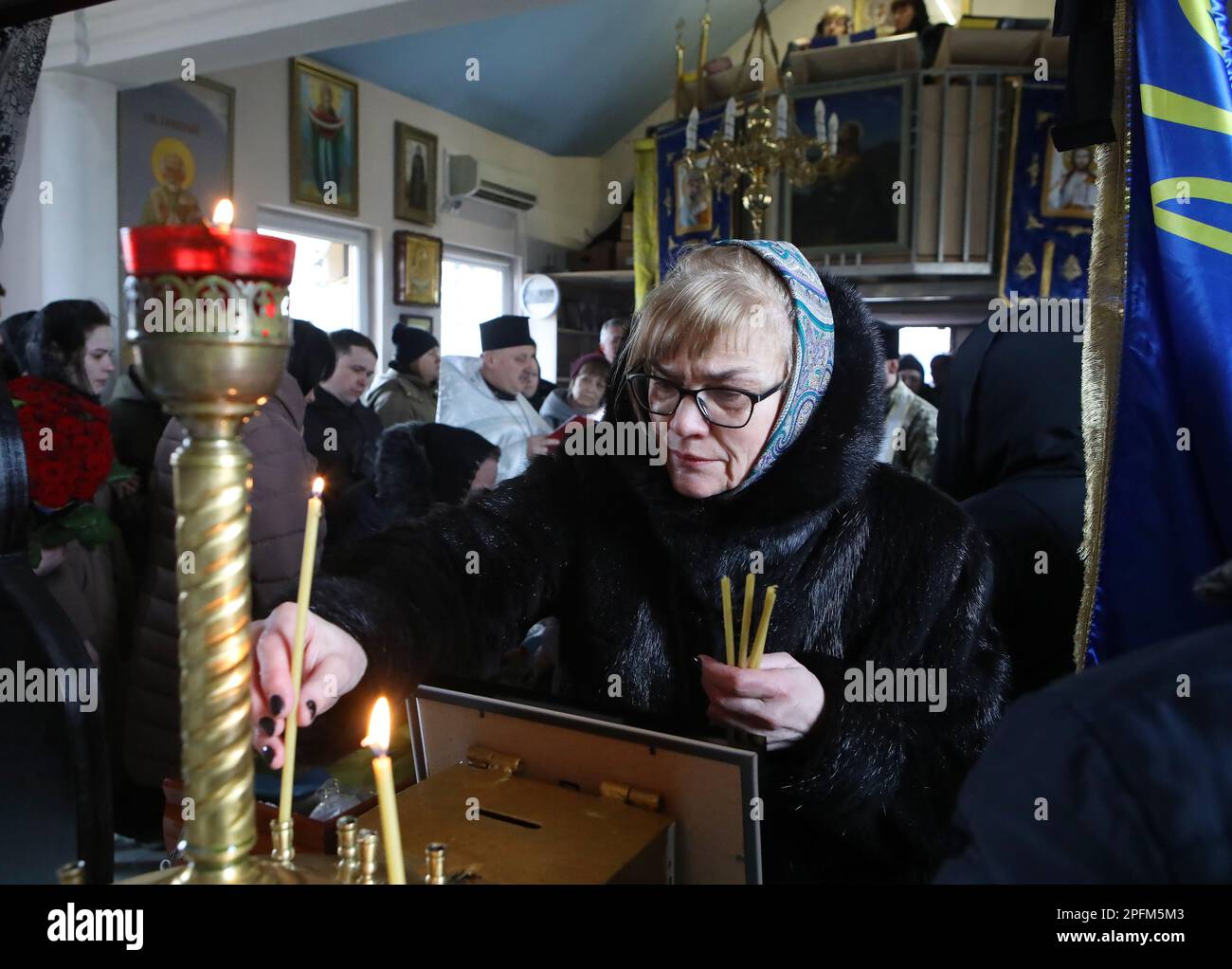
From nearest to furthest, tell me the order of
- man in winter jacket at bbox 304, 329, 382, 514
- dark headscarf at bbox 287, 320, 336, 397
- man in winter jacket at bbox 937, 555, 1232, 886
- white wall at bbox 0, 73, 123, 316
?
1. man in winter jacket at bbox 937, 555, 1232, 886
2. dark headscarf at bbox 287, 320, 336, 397
3. man in winter jacket at bbox 304, 329, 382, 514
4. white wall at bbox 0, 73, 123, 316

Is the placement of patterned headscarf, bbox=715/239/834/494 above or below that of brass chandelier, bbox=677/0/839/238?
below

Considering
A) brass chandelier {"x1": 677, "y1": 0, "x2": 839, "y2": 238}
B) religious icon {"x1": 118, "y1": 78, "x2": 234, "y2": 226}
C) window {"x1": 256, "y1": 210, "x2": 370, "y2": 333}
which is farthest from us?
window {"x1": 256, "y1": 210, "x2": 370, "y2": 333}

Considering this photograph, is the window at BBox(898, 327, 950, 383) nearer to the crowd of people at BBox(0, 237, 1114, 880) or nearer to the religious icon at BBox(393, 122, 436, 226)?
the religious icon at BBox(393, 122, 436, 226)

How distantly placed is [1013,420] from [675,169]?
663 centimetres

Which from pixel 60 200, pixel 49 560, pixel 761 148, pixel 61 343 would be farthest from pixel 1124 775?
pixel 761 148

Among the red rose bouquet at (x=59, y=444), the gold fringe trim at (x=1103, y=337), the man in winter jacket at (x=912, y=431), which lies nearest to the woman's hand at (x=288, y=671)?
the gold fringe trim at (x=1103, y=337)

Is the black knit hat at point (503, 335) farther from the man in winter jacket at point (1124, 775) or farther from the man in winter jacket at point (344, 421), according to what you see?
the man in winter jacket at point (1124, 775)

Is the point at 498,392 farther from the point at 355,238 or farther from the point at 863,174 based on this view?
the point at 863,174

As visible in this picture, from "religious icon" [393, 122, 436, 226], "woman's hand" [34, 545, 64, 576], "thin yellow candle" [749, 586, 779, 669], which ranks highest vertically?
"religious icon" [393, 122, 436, 226]

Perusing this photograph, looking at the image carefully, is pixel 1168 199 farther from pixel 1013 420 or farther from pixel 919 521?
pixel 1013 420

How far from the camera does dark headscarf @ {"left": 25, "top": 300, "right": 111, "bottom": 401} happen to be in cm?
264

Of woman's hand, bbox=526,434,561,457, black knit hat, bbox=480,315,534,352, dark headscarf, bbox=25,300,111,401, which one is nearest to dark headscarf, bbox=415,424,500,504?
woman's hand, bbox=526,434,561,457

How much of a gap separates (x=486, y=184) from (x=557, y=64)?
1257 millimetres
